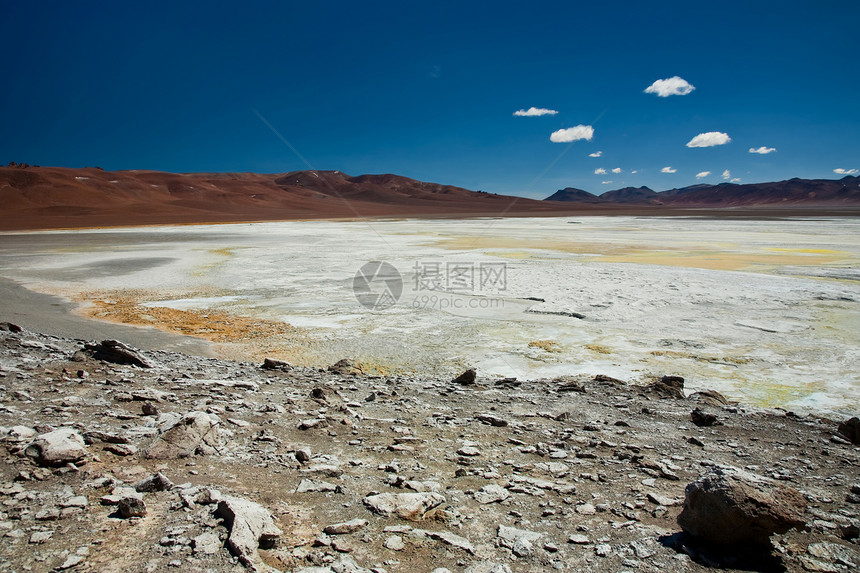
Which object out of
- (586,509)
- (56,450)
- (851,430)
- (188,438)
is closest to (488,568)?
(586,509)

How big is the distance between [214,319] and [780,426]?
8720 mm

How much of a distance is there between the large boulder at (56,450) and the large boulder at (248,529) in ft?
3.80

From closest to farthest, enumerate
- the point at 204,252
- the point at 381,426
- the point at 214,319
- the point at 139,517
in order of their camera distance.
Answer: the point at 139,517, the point at 381,426, the point at 214,319, the point at 204,252

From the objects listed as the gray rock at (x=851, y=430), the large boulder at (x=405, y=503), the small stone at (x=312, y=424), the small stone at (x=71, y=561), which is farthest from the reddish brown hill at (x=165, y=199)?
the gray rock at (x=851, y=430)

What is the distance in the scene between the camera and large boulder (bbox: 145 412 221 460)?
362 centimetres

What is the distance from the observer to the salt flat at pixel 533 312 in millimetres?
7035

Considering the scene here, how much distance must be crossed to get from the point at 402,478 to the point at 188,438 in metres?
1.59

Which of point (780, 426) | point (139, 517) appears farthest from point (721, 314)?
point (139, 517)

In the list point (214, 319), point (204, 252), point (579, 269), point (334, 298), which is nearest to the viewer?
point (214, 319)

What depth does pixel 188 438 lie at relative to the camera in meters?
3.80

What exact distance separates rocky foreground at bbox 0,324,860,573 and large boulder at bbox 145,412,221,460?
14mm

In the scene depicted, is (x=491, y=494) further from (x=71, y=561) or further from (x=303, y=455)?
(x=71, y=561)

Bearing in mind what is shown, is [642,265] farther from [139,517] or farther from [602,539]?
[139,517]

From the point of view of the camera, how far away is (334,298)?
1162 centimetres
